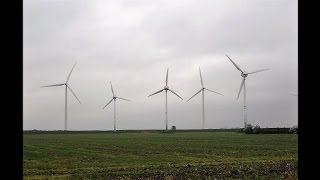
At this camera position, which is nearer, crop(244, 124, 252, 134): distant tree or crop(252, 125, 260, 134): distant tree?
crop(252, 125, 260, 134): distant tree

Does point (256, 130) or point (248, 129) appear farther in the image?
point (248, 129)

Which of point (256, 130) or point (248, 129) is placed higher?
point (248, 129)

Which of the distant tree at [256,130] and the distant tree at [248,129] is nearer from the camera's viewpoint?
the distant tree at [256,130]
